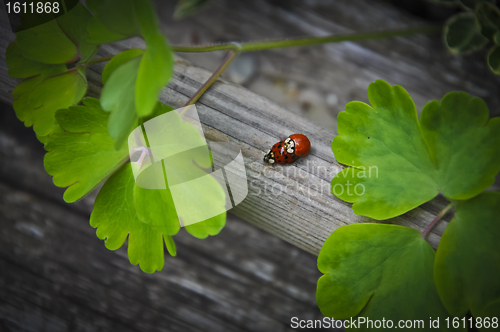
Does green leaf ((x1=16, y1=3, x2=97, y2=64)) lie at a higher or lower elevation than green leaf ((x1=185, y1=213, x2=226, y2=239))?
higher

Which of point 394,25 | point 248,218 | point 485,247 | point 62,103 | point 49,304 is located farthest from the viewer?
point 394,25

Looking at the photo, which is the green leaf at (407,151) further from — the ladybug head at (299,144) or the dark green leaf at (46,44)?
the dark green leaf at (46,44)

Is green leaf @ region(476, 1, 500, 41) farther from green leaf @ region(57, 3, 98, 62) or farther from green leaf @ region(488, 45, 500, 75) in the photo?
green leaf @ region(57, 3, 98, 62)

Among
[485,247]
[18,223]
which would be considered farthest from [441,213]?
[18,223]

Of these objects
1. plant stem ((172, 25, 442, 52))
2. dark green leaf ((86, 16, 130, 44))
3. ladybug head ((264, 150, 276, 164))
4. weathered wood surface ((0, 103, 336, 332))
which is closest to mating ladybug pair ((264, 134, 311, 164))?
ladybug head ((264, 150, 276, 164))

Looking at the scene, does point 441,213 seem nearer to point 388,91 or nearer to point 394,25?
point 388,91

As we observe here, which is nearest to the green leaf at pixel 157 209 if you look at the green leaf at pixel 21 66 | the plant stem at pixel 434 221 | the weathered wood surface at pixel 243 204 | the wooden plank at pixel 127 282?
the weathered wood surface at pixel 243 204

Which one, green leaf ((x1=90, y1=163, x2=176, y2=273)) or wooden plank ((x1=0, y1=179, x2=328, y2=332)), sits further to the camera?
wooden plank ((x1=0, y1=179, x2=328, y2=332))

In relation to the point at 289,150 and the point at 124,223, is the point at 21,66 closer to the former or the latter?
the point at 124,223
